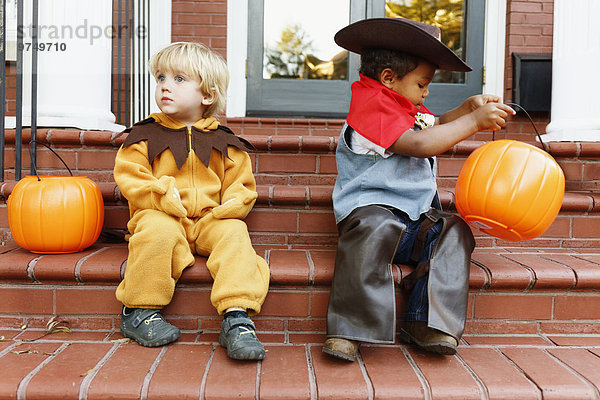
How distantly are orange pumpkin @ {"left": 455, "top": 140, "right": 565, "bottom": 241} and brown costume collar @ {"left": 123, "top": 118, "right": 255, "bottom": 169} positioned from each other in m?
0.98

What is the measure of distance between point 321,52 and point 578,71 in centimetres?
229

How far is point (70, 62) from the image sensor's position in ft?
8.07

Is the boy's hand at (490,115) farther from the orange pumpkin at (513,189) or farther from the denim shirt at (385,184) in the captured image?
the denim shirt at (385,184)

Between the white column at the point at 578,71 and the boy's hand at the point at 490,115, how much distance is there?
1.25 meters

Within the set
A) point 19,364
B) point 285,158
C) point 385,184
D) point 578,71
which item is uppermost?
point 578,71

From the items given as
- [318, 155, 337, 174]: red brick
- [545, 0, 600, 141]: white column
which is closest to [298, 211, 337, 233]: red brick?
[318, 155, 337, 174]: red brick

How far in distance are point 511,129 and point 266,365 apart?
3.36 metres

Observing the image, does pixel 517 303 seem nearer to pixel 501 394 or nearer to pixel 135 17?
pixel 501 394

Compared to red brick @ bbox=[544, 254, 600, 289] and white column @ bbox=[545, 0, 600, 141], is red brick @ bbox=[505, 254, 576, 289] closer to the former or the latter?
red brick @ bbox=[544, 254, 600, 289]


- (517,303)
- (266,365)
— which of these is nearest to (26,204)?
(266,365)

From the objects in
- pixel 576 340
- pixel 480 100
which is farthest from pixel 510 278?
pixel 480 100

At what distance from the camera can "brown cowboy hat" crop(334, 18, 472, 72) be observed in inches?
64.6

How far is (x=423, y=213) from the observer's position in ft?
5.85

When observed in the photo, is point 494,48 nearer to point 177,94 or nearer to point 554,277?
point 554,277
